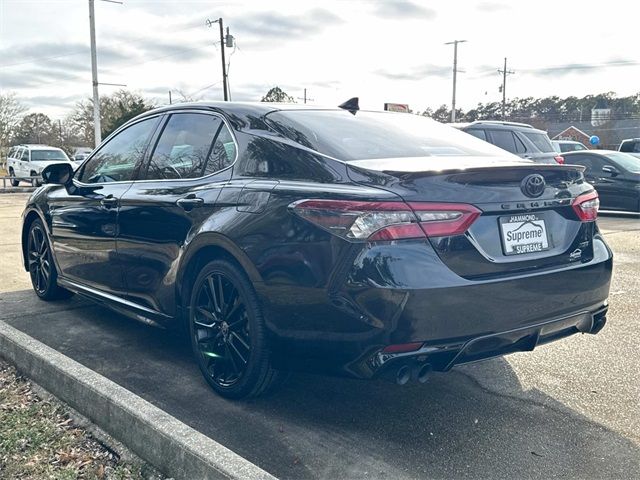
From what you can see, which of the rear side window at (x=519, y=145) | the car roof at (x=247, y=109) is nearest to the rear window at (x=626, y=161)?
the rear side window at (x=519, y=145)

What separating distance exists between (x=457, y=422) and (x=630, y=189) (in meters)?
10.8

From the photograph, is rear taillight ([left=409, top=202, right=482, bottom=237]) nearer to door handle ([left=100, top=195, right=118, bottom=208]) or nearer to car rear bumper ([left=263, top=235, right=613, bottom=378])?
car rear bumper ([left=263, top=235, right=613, bottom=378])

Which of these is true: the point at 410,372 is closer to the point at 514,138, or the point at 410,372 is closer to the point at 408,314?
the point at 408,314

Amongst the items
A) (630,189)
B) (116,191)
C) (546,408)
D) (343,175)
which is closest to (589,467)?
(546,408)

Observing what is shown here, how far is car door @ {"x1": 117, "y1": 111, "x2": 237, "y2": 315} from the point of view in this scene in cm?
350

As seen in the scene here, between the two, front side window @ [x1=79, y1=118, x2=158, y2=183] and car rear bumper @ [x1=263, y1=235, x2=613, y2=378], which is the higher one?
front side window @ [x1=79, y1=118, x2=158, y2=183]

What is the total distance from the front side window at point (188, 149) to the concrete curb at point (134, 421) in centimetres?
128

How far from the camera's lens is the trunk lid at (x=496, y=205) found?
2686 mm

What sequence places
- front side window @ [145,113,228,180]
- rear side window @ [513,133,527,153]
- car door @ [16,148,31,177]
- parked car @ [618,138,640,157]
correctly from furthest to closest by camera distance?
car door @ [16,148,31,177] → parked car @ [618,138,640,157] → rear side window @ [513,133,527,153] → front side window @ [145,113,228,180]

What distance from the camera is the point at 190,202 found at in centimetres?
349

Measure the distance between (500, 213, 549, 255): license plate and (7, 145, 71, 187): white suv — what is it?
27815 mm

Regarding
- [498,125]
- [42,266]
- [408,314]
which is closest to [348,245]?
[408,314]

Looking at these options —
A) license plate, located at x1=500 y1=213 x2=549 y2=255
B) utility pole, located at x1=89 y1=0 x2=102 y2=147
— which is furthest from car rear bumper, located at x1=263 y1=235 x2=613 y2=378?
utility pole, located at x1=89 y1=0 x2=102 y2=147

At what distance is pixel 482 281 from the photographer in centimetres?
270
